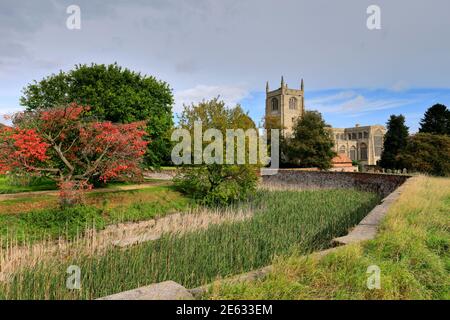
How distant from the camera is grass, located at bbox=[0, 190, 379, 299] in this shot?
18.9ft

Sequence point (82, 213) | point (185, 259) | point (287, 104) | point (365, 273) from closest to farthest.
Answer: point (365, 273)
point (185, 259)
point (82, 213)
point (287, 104)

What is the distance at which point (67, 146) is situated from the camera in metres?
13.8

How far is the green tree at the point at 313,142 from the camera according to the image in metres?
36.4

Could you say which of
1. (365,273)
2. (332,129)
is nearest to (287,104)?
(332,129)

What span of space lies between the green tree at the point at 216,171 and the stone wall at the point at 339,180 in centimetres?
1038

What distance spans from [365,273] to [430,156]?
34.0 metres

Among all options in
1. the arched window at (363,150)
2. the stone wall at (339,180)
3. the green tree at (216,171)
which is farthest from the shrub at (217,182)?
the arched window at (363,150)

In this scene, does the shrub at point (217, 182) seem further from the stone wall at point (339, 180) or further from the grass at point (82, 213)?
the stone wall at point (339, 180)

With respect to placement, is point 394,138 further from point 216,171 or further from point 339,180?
point 216,171

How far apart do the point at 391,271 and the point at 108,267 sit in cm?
590

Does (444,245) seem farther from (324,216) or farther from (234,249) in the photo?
(324,216)

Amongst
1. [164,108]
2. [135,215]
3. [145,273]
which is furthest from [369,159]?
[145,273]

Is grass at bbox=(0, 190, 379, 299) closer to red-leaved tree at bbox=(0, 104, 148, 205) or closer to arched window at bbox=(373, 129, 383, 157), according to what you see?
red-leaved tree at bbox=(0, 104, 148, 205)

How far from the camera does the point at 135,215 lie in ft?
44.8
